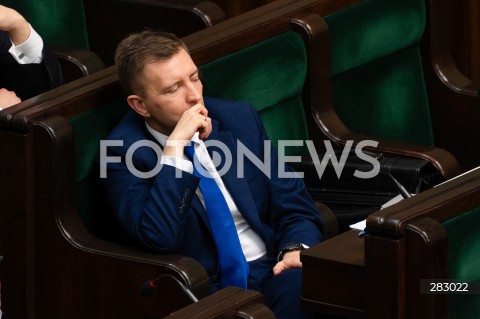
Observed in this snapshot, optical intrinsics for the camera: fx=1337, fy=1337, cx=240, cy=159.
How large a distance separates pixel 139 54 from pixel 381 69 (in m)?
1.17

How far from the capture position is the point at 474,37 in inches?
186

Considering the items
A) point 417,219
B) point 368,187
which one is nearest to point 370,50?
point 368,187

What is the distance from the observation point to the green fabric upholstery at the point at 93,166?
10.6ft

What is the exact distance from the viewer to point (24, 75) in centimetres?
356

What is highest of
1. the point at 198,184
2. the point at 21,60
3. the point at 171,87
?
the point at 21,60

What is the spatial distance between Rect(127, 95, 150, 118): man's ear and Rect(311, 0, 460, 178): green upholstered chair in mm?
756

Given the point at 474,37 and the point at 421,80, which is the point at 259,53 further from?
the point at 474,37

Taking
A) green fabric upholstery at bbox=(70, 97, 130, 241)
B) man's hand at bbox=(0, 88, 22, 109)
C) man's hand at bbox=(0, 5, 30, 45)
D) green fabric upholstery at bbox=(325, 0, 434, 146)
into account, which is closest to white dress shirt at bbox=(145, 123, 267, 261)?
green fabric upholstery at bbox=(70, 97, 130, 241)

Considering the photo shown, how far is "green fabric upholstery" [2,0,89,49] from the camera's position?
4270 millimetres

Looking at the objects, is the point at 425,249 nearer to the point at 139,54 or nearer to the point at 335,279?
the point at 335,279

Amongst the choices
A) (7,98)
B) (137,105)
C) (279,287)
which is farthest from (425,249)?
(7,98)

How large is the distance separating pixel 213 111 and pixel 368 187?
1.57ft

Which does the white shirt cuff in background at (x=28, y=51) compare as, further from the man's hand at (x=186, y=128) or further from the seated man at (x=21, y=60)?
the man's hand at (x=186, y=128)

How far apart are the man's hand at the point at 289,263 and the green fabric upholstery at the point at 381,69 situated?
0.89 m
